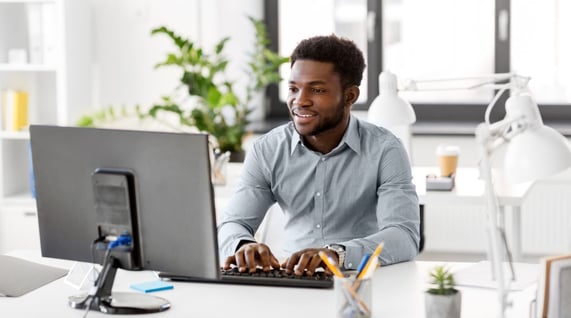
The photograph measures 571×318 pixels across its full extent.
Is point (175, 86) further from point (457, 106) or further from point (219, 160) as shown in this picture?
point (457, 106)

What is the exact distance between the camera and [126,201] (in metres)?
2.12

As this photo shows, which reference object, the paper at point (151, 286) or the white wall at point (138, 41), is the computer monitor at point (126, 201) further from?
the white wall at point (138, 41)

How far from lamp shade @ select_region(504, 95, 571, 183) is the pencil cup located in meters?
0.38

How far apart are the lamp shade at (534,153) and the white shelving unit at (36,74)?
325 centimetres

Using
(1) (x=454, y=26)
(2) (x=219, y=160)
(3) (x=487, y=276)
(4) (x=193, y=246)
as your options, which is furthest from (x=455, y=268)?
(1) (x=454, y=26)

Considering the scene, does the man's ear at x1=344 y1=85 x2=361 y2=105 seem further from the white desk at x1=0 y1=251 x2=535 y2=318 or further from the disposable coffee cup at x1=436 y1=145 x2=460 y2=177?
the disposable coffee cup at x1=436 y1=145 x2=460 y2=177

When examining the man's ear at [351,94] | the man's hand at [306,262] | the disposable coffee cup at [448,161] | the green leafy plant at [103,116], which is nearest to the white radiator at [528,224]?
the disposable coffee cup at [448,161]

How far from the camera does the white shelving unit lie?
15.5 ft

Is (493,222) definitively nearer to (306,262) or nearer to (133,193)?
(306,262)

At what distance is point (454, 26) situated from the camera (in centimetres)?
549

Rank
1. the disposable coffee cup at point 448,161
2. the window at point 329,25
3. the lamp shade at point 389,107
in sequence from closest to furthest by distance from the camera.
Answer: the lamp shade at point 389,107 < the disposable coffee cup at point 448,161 < the window at point 329,25

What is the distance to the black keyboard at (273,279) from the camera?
2.29m

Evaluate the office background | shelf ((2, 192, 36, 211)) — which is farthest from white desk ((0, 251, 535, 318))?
the office background

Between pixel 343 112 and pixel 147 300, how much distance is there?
0.89m
